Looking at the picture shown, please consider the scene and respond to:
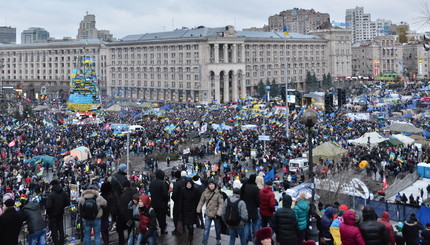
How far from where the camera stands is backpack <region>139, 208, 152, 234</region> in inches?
396

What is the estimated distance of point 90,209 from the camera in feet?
34.0

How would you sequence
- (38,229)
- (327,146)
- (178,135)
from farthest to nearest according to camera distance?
(178,135), (327,146), (38,229)

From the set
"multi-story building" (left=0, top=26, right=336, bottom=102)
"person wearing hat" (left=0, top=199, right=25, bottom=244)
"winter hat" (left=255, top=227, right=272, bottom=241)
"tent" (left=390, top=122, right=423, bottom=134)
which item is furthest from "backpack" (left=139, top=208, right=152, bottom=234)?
"multi-story building" (left=0, top=26, right=336, bottom=102)

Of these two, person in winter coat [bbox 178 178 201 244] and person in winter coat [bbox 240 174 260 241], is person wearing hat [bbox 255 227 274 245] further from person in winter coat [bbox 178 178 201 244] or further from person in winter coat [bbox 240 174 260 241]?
person in winter coat [bbox 178 178 201 244]

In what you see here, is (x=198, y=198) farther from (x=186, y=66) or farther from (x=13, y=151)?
(x=186, y=66)

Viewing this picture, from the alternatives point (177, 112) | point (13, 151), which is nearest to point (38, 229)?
point (13, 151)

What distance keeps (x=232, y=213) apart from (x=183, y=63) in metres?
85.1

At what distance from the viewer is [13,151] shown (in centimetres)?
3625

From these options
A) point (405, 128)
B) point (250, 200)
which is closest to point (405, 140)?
point (405, 128)

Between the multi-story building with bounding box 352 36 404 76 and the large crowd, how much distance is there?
72.7 metres

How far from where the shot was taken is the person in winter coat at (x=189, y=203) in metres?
11.2

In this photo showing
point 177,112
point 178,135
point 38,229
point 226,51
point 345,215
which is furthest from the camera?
point 226,51

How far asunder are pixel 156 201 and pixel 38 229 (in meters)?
2.64

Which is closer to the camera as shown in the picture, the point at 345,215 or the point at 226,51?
the point at 345,215
